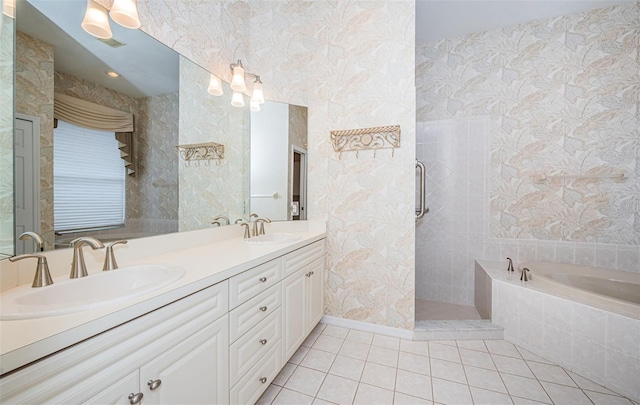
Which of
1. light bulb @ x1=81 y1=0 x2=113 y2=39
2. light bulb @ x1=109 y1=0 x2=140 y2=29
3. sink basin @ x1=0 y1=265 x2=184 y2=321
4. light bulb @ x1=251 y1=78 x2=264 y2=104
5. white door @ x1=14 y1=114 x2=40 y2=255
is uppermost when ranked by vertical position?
light bulb @ x1=251 y1=78 x2=264 y2=104

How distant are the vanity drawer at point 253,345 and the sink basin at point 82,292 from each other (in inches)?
17.6

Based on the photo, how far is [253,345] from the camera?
1210mm

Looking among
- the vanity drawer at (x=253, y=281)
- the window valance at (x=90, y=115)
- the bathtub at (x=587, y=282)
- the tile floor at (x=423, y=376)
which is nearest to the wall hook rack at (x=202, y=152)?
the window valance at (x=90, y=115)

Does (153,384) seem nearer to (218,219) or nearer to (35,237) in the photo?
(35,237)

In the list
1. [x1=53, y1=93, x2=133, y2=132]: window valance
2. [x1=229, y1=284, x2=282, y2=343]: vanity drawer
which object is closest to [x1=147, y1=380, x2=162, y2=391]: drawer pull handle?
[x1=229, y1=284, x2=282, y2=343]: vanity drawer

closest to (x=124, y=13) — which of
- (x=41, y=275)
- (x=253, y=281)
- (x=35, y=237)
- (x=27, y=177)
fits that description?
(x=27, y=177)

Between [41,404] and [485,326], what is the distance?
2.50 m

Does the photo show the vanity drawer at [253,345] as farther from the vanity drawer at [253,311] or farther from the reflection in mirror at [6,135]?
the reflection in mirror at [6,135]

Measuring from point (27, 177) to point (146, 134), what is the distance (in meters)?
0.52

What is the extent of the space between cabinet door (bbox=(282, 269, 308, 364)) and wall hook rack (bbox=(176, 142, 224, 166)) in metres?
0.95

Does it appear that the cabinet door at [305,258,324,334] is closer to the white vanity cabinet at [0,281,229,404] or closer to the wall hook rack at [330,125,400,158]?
the white vanity cabinet at [0,281,229,404]

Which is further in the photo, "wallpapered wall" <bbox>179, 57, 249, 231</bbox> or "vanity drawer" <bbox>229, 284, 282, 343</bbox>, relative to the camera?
"wallpapered wall" <bbox>179, 57, 249, 231</bbox>

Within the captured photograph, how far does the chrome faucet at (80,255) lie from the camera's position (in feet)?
2.96

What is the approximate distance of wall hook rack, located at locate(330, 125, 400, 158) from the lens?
2.00 meters
